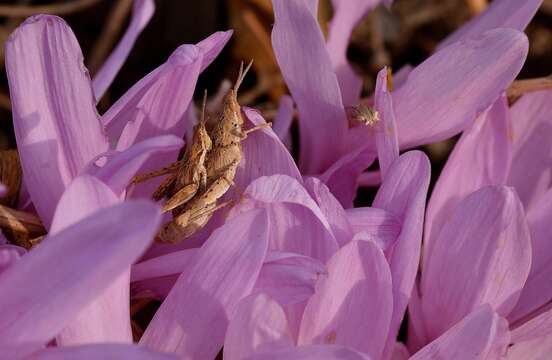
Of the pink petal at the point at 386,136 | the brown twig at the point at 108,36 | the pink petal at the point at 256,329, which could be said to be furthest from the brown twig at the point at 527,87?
the brown twig at the point at 108,36

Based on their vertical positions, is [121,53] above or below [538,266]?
above

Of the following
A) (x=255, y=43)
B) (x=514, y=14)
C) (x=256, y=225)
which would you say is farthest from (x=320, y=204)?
(x=255, y=43)

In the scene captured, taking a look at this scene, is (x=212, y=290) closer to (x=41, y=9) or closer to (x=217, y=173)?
(x=217, y=173)

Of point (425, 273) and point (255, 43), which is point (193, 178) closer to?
point (425, 273)

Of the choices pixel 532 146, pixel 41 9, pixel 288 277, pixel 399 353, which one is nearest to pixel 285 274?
pixel 288 277

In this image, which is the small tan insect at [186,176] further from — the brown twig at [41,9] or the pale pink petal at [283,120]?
the brown twig at [41,9]

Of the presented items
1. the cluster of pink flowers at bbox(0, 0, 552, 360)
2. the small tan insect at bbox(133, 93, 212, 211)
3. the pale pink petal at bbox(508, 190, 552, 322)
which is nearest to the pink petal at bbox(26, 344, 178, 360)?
the cluster of pink flowers at bbox(0, 0, 552, 360)
